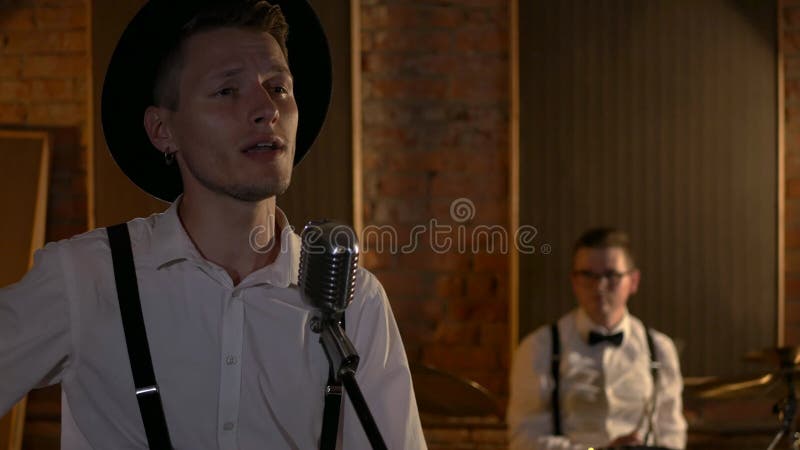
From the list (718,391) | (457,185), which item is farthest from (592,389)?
(457,185)

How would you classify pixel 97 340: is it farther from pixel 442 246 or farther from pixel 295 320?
pixel 442 246

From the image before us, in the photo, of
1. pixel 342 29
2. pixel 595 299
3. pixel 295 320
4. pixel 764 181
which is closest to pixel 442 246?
pixel 595 299

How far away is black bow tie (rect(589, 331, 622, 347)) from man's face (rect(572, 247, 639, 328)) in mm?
56

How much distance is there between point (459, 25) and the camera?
3.48m

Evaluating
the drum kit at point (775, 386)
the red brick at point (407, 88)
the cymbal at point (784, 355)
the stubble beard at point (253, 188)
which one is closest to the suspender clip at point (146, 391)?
the stubble beard at point (253, 188)

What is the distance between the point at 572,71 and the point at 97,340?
2.58 m

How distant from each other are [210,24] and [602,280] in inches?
80.3

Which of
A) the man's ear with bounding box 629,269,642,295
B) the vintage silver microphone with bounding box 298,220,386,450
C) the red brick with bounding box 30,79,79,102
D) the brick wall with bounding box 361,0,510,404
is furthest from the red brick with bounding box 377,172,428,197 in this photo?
the vintage silver microphone with bounding box 298,220,386,450

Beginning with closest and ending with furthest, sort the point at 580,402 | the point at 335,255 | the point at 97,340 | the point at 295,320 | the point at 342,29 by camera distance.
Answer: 1. the point at 335,255
2. the point at 97,340
3. the point at 295,320
4. the point at 580,402
5. the point at 342,29

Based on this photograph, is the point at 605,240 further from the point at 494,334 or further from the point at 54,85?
the point at 54,85

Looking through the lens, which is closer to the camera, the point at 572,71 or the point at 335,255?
the point at 335,255

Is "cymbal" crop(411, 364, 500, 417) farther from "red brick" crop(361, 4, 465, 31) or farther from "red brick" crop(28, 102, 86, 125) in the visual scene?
"red brick" crop(28, 102, 86, 125)

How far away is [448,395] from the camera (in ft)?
8.48

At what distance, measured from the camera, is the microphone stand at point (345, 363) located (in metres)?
0.95
